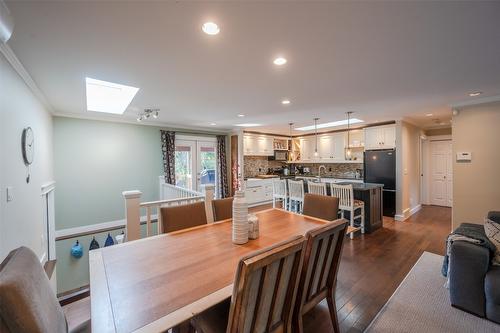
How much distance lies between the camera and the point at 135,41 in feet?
5.46

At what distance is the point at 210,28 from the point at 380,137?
507 cm

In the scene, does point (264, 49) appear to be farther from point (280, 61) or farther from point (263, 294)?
point (263, 294)

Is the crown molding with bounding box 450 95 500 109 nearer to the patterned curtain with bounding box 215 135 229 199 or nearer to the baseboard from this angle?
the baseboard

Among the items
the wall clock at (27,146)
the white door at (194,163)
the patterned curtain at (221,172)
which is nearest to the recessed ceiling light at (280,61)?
the wall clock at (27,146)

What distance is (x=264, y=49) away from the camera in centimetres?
179

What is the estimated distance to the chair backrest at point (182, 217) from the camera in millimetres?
2055

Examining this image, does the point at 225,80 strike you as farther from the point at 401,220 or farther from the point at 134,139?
the point at 401,220

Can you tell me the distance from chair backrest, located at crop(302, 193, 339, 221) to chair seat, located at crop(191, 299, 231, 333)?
4.93 feet

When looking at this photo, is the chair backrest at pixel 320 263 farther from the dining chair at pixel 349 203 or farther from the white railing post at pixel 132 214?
the dining chair at pixel 349 203

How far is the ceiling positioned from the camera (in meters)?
1.34

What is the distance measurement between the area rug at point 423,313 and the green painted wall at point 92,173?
4690mm

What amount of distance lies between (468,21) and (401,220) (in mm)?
4473

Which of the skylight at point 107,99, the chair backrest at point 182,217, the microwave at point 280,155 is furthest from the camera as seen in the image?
the microwave at point 280,155

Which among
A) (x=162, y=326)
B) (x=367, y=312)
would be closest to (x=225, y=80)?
(x=162, y=326)
